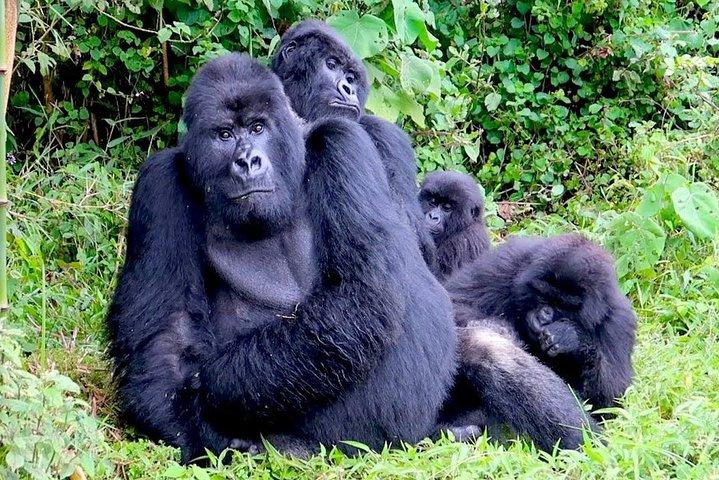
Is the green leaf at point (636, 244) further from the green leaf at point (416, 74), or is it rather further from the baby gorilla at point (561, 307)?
the green leaf at point (416, 74)

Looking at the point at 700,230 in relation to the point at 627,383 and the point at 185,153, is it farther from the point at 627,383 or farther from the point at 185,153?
the point at 185,153

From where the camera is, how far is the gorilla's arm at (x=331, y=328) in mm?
3732

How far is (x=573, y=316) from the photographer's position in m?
4.45

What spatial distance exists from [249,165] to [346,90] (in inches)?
47.6

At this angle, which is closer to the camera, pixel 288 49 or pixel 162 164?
pixel 162 164

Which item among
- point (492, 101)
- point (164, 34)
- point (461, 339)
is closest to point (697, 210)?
point (492, 101)

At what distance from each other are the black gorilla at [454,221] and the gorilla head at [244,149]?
192 cm

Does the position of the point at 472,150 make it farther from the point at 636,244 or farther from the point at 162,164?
the point at 162,164

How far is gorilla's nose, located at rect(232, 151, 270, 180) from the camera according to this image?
3.72m

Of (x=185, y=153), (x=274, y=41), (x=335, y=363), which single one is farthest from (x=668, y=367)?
(x=274, y=41)

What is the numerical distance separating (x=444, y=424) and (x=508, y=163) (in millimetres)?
3200

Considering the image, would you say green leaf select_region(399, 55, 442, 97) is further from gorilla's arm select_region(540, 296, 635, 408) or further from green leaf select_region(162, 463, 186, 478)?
green leaf select_region(162, 463, 186, 478)

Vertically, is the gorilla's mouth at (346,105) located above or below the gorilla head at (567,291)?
above

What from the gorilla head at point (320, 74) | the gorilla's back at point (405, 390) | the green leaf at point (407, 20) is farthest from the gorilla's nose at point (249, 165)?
the green leaf at point (407, 20)
